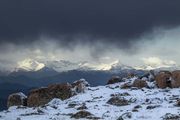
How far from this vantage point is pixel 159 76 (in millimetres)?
85375

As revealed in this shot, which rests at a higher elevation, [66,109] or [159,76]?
[159,76]

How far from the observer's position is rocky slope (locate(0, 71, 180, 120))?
52.8 m

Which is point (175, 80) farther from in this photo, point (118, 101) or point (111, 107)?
point (111, 107)

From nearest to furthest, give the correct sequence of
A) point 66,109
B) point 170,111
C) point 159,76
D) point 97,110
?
point 170,111
point 97,110
point 66,109
point 159,76

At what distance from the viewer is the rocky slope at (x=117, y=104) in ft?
173

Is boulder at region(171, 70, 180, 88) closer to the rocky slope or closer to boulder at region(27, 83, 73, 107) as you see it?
the rocky slope

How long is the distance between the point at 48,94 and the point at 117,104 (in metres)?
21.3

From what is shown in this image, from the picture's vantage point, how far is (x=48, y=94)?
8381 centimetres

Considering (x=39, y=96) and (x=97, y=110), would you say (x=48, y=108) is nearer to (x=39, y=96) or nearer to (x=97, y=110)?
(x=97, y=110)

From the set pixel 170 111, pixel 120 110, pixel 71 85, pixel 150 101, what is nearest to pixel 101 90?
pixel 71 85

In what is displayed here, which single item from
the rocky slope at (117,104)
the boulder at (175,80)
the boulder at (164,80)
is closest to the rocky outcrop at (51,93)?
the rocky slope at (117,104)

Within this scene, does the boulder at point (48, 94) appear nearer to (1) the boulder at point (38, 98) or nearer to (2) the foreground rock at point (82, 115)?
(1) the boulder at point (38, 98)

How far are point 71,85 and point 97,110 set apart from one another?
2828cm

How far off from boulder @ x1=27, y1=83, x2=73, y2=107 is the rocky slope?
288 mm
